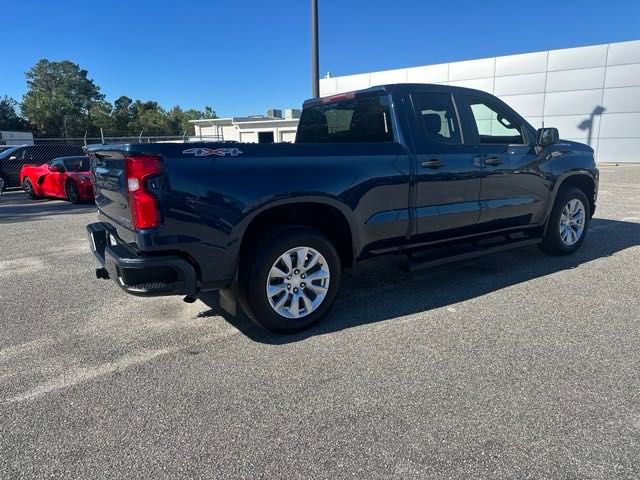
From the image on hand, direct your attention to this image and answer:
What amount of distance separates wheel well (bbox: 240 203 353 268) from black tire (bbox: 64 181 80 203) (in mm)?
10004

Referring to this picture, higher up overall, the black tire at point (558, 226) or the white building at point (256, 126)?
the white building at point (256, 126)

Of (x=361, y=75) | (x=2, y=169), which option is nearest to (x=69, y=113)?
(x=361, y=75)

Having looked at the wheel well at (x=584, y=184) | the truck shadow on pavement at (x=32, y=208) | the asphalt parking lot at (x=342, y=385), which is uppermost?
the wheel well at (x=584, y=184)

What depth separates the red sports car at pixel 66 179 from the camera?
11.6m

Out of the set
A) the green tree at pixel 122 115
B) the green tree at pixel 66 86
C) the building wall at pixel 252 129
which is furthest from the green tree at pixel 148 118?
the building wall at pixel 252 129

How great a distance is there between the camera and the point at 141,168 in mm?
2939

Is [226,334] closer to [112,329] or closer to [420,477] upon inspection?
[112,329]

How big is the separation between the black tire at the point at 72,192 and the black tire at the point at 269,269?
10.1 m

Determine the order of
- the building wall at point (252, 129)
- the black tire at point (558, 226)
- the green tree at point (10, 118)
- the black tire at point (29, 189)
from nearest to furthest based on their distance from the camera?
the black tire at point (558, 226)
the black tire at point (29, 189)
the building wall at point (252, 129)
the green tree at point (10, 118)

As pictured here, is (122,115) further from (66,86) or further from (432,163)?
(432,163)

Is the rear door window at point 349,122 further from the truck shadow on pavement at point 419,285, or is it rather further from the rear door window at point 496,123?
the truck shadow on pavement at point 419,285

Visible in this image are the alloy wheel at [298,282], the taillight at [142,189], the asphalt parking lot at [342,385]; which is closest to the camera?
the asphalt parking lot at [342,385]

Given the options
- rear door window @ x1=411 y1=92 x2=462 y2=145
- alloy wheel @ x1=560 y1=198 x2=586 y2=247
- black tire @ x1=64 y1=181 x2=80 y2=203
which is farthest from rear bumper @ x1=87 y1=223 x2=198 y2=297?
black tire @ x1=64 y1=181 x2=80 y2=203

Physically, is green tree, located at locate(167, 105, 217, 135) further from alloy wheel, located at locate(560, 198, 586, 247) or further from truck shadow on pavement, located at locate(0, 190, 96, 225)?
alloy wheel, located at locate(560, 198, 586, 247)
